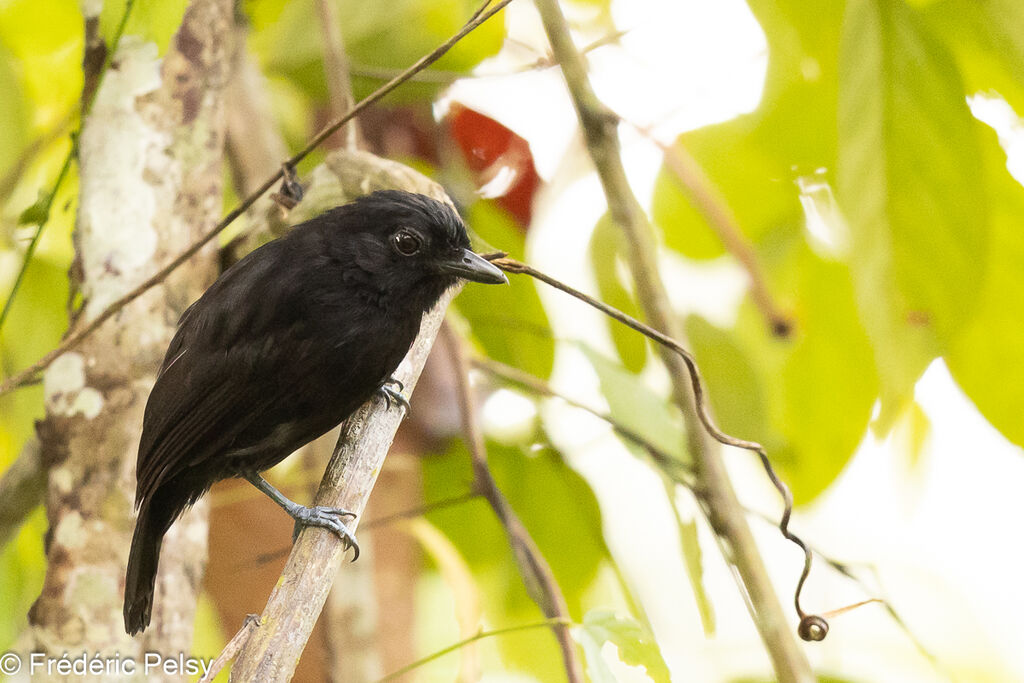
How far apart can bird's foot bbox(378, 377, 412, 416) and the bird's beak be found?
0.21 meters

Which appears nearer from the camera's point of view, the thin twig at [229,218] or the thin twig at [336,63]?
the thin twig at [229,218]

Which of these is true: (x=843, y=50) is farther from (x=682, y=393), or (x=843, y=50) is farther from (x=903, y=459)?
(x=903, y=459)

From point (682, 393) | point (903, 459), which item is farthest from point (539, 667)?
point (903, 459)

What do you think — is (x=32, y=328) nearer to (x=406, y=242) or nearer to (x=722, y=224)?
(x=406, y=242)

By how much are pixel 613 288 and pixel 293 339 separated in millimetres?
757

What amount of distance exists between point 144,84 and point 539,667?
1.31m

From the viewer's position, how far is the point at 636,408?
1.65 meters

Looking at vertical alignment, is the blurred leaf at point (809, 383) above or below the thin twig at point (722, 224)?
below

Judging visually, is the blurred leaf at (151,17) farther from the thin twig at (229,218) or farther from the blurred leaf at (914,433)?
the blurred leaf at (914,433)

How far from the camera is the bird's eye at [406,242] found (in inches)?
60.4

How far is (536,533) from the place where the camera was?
2070 millimetres

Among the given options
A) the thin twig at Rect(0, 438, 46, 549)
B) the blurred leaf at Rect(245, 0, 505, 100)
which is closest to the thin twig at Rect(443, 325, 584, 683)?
the blurred leaf at Rect(245, 0, 505, 100)
